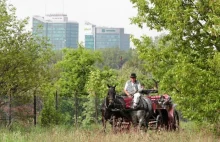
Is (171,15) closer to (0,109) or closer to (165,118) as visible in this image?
(165,118)

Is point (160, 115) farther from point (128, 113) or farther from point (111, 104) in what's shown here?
point (111, 104)

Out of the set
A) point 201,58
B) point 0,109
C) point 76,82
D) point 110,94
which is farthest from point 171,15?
point 76,82

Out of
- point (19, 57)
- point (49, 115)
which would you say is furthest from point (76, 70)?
point (19, 57)

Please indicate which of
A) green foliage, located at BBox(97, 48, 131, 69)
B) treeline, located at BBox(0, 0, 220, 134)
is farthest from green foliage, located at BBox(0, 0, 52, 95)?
green foliage, located at BBox(97, 48, 131, 69)

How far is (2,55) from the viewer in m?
24.8

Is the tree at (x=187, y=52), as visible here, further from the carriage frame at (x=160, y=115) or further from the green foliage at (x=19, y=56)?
the green foliage at (x=19, y=56)

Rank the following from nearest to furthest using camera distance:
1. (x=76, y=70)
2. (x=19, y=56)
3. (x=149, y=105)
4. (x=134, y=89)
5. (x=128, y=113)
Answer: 1. (x=134, y=89)
2. (x=128, y=113)
3. (x=149, y=105)
4. (x=19, y=56)
5. (x=76, y=70)

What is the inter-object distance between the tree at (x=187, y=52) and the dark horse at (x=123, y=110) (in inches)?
53.4

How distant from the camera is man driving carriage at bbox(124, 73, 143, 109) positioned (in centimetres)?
2002

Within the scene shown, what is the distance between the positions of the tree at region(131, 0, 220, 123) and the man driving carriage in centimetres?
130

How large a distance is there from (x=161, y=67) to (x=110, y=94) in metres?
3.43

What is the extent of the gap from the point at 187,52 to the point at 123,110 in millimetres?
3191

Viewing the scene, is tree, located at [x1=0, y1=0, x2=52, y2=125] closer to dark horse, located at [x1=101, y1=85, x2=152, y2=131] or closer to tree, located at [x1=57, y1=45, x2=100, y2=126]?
dark horse, located at [x1=101, y1=85, x2=152, y2=131]

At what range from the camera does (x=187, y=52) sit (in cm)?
2166
